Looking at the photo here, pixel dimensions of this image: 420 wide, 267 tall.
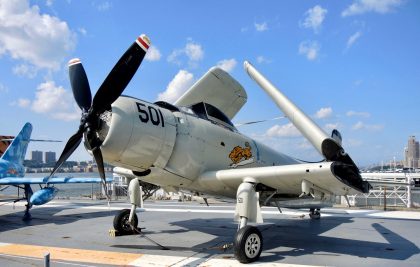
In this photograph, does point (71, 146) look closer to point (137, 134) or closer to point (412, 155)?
point (137, 134)

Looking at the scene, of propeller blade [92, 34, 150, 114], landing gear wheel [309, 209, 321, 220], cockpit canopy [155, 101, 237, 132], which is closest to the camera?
propeller blade [92, 34, 150, 114]

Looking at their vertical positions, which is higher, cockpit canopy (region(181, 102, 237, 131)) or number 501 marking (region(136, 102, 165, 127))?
cockpit canopy (region(181, 102, 237, 131))

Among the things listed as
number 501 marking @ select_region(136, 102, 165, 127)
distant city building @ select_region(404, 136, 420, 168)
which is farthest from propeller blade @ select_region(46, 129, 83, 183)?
distant city building @ select_region(404, 136, 420, 168)

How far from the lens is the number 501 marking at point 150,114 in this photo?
7105 mm

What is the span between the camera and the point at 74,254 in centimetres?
744

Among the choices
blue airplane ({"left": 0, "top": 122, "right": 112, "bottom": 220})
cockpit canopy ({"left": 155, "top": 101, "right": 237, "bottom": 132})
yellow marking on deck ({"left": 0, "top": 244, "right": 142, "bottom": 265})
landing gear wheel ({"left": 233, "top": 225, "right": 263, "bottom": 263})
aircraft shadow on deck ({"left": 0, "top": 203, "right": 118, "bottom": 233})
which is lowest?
aircraft shadow on deck ({"left": 0, "top": 203, "right": 118, "bottom": 233})

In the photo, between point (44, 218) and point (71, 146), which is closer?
point (71, 146)

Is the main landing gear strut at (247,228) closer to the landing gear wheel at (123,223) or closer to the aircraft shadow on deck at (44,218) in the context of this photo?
the landing gear wheel at (123,223)

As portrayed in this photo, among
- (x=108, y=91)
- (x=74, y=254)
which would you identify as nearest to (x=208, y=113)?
(x=108, y=91)

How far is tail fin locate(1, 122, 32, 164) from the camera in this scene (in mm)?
18344

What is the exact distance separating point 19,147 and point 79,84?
13567 mm

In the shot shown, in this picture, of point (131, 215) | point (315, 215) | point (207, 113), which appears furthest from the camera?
point (315, 215)

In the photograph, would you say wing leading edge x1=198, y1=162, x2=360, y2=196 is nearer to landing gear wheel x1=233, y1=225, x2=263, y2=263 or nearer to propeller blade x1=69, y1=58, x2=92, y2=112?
landing gear wheel x1=233, y1=225, x2=263, y2=263

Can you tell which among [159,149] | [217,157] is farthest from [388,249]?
[159,149]
